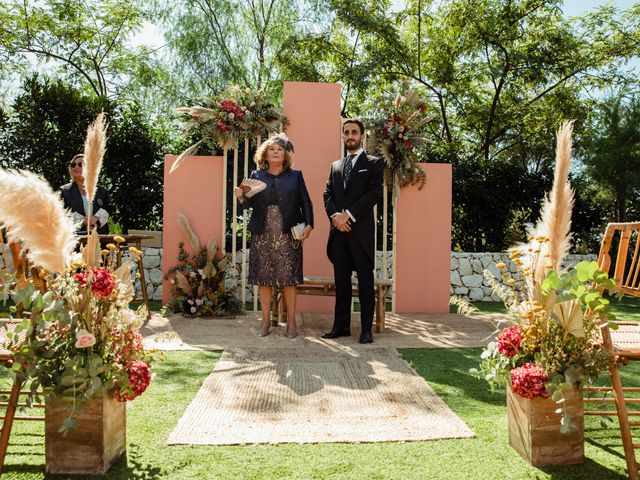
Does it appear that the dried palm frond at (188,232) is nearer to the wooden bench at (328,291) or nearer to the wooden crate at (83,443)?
the wooden bench at (328,291)

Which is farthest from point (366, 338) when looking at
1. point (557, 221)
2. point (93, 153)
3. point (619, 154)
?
point (619, 154)

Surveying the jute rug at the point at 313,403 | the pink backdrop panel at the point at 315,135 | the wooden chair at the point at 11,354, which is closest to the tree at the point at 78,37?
the pink backdrop panel at the point at 315,135

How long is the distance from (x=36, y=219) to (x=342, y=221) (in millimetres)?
3208

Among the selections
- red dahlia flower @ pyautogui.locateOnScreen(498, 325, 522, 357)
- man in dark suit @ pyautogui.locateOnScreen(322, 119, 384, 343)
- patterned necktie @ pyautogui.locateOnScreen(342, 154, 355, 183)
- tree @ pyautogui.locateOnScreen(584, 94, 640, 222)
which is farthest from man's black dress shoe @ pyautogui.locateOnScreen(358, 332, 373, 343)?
tree @ pyautogui.locateOnScreen(584, 94, 640, 222)

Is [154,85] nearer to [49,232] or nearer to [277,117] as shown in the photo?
[277,117]

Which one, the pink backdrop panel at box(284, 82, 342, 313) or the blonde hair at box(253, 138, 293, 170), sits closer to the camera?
the blonde hair at box(253, 138, 293, 170)

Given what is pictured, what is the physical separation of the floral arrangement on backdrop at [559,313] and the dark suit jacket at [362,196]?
2649 millimetres

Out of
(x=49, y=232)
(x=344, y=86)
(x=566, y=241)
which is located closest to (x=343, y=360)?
(x=566, y=241)

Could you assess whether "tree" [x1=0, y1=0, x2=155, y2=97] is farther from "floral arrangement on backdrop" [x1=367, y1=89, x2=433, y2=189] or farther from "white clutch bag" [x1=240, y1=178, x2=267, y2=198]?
"white clutch bag" [x1=240, y1=178, x2=267, y2=198]

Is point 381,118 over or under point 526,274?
over

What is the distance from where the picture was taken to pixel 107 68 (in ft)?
47.9

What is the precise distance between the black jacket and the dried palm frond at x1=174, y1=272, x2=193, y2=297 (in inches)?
56.9

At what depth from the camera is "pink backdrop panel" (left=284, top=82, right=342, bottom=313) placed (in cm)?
651

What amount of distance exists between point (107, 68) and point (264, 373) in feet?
42.6
